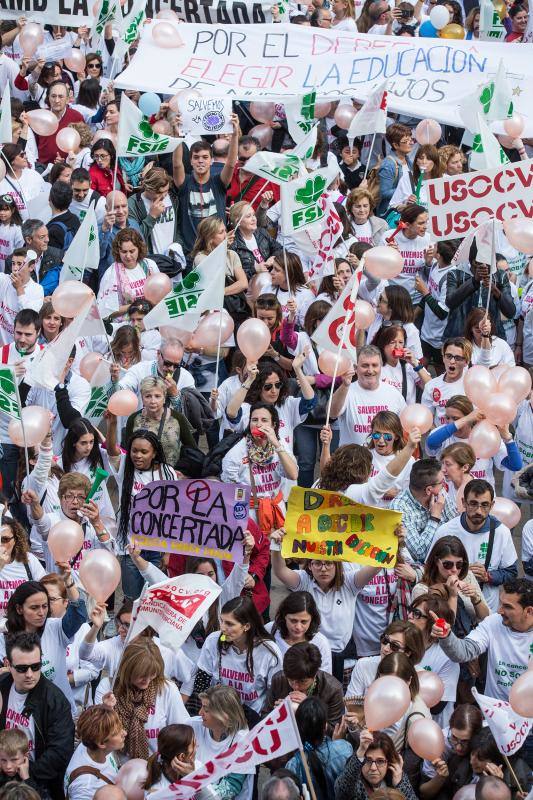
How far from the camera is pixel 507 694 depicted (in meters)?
8.45

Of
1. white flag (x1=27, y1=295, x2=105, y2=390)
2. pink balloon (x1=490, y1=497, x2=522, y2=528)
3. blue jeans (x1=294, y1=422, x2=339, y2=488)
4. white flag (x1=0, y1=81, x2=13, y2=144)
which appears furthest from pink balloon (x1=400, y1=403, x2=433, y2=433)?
white flag (x1=0, y1=81, x2=13, y2=144)

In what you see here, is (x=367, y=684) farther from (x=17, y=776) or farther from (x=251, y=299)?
(x=251, y=299)

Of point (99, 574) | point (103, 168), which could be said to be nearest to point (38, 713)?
point (99, 574)

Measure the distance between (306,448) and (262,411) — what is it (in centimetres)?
128

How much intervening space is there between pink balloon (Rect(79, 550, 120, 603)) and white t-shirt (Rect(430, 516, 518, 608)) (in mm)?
1816

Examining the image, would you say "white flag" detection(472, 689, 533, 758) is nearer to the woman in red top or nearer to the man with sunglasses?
the man with sunglasses

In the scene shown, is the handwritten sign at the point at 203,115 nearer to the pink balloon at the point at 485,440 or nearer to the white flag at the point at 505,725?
the pink balloon at the point at 485,440

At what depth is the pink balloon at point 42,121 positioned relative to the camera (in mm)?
14719

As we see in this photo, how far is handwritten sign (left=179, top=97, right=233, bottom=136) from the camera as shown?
14391mm

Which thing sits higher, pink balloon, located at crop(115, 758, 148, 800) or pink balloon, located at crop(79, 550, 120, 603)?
pink balloon, located at crop(79, 550, 120, 603)

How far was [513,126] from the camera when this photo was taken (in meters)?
14.2

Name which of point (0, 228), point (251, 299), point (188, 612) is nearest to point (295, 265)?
point (251, 299)

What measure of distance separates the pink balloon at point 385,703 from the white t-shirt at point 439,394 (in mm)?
3416

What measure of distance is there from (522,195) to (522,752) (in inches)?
185
